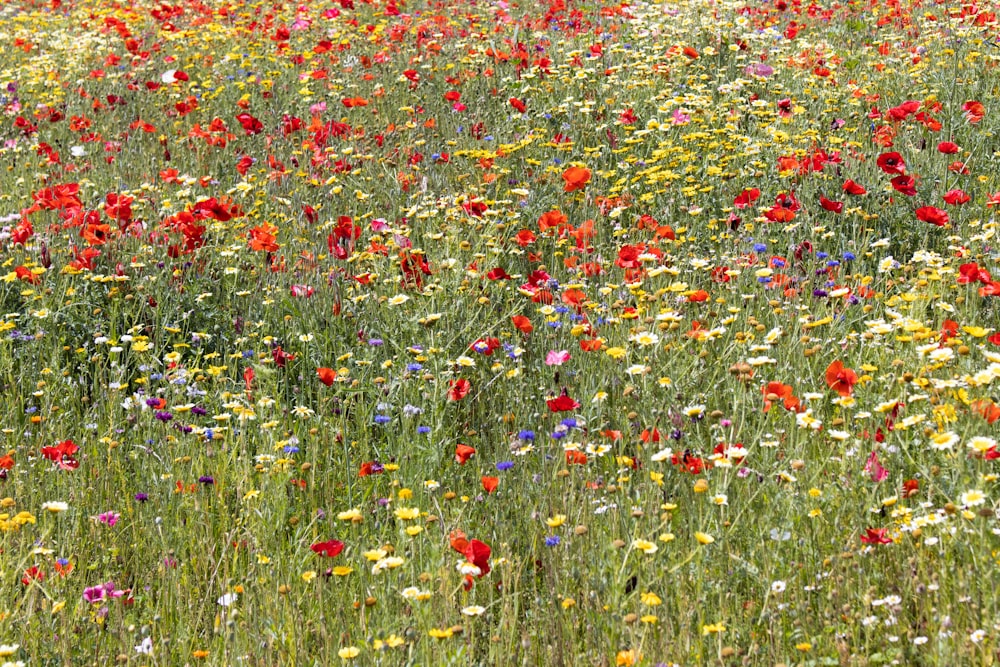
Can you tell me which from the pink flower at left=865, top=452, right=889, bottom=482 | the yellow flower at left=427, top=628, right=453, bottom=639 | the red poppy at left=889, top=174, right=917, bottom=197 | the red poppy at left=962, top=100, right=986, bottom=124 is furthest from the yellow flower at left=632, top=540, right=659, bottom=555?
the red poppy at left=962, top=100, right=986, bottom=124

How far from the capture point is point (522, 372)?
3209mm

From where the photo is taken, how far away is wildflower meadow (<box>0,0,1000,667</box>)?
83.6 inches

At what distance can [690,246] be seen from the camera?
4004mm

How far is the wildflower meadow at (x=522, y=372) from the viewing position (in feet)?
6.97

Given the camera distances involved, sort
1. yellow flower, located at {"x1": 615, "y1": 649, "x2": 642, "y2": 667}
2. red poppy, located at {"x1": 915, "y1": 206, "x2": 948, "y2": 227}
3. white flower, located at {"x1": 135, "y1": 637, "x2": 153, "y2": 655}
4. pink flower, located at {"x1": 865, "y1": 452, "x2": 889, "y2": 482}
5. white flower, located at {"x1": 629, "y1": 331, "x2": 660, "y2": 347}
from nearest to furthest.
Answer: yellow flower, located at {"x1": 615, "y1": 649, "x2": 642, "y2": 667}, white flower, located at {"x1": 135, "y1": 637, "x2": 153, "y2": 655}, pink flower, located at {"x1": 865, "y1": 452, "x2": 889, "y2": 482}, white flower, located at {"x1": 629, "y1": 331, "x2": 660, "y2": 347}, red poppy, located at {"x1": 915, "y1": 206, "x2": 948, "y2": 227}

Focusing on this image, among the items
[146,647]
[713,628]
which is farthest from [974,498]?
[146,647]

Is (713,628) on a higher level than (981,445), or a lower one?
lower

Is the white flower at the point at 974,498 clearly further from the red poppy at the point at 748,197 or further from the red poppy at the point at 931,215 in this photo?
the red poppy at the point at 748,197

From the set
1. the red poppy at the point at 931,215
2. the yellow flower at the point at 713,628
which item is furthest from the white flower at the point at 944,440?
the red poppy at the point at 931,215

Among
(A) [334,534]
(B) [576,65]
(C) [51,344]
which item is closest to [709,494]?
(A) [334,534]

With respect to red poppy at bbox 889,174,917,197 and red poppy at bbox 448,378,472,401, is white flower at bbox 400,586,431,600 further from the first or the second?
red poppy at bbox 889,174,917,197

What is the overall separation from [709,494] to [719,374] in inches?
30.5

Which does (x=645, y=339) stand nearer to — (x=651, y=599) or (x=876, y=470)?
(x=876, y=470)

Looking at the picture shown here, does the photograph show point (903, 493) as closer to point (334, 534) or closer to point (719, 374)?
point (719, 374)
